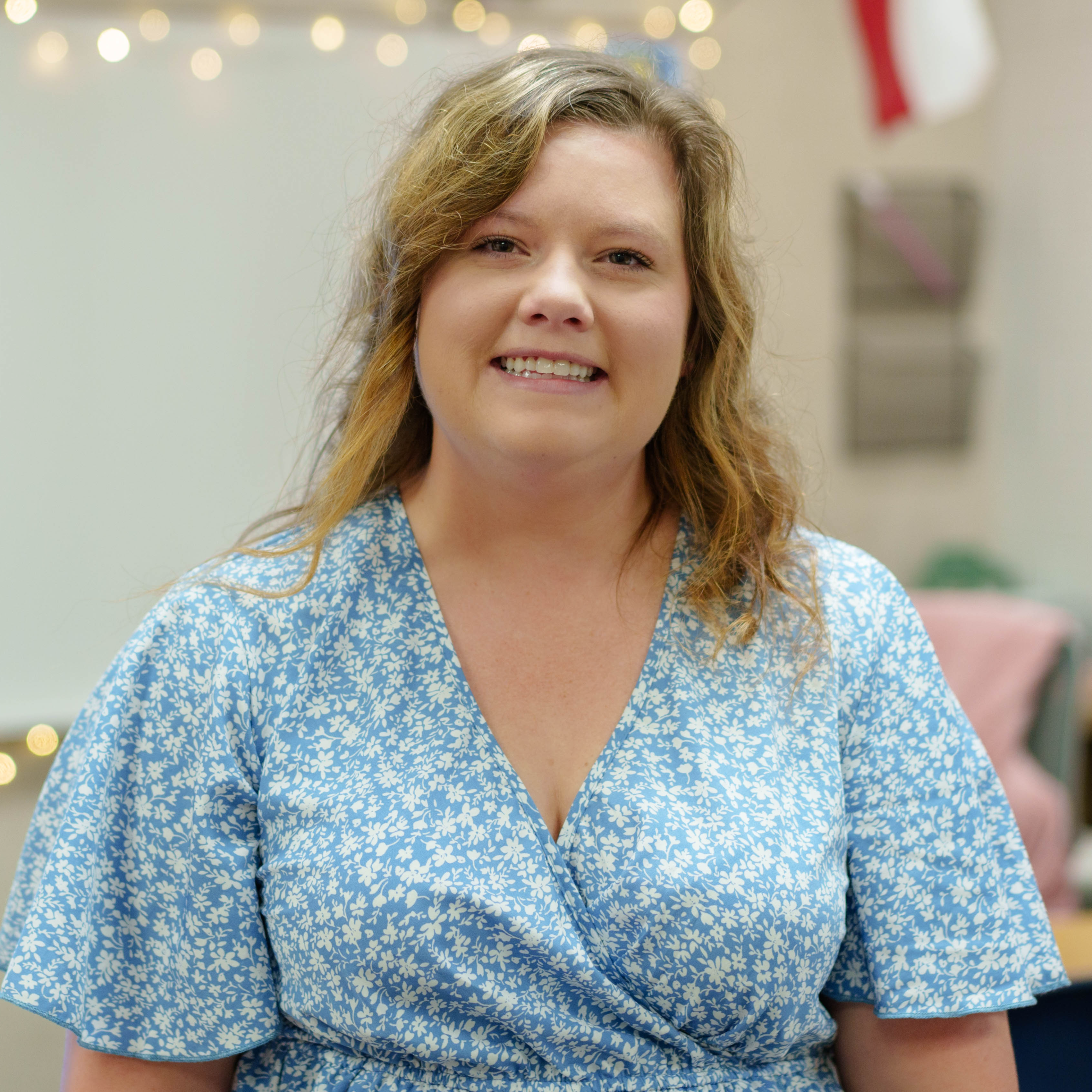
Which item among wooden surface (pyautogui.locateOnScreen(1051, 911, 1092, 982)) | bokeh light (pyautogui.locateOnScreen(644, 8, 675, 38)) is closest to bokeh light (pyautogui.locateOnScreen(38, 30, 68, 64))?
bokeh light (pyautogui.locateOnScreen(644, 8, 675, 38))

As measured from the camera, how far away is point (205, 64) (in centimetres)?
212

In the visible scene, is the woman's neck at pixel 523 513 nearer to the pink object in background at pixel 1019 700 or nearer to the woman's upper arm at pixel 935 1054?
the woman's upper arm at pixel 935 1054

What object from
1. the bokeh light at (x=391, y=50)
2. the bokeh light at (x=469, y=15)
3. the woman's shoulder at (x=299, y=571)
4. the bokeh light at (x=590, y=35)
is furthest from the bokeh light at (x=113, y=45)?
the woman's shoulder at (x=299, y=571)

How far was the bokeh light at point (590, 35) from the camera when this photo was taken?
2.29 m

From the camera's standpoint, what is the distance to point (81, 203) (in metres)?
2.06

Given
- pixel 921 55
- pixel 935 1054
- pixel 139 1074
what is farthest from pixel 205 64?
pixel 935 1054

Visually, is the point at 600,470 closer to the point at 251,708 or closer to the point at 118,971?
the point at 251,708

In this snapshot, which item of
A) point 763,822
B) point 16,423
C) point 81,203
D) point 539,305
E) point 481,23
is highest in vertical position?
point 481,23

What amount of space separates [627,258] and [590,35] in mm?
1475

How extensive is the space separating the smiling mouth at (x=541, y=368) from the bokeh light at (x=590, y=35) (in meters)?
1.45

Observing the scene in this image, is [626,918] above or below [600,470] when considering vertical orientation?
below

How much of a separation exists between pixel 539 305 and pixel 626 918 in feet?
1.65

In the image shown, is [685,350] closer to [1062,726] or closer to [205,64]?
[205,64]

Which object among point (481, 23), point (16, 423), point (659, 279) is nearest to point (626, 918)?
point (659, 279)
